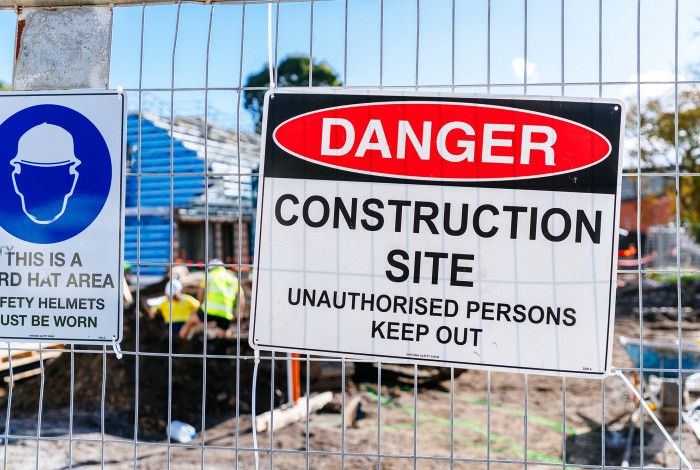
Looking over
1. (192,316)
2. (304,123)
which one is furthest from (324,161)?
(192,316)

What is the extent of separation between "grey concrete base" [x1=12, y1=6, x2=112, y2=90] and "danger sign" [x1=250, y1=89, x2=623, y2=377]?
30.7 inches

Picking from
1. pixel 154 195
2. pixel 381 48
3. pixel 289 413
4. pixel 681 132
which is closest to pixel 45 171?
pixel 381 48

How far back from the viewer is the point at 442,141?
224cm

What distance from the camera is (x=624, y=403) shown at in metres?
8.44

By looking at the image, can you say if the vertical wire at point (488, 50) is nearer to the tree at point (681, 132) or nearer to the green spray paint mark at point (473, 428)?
the green spray paint mark at point (473, 428)

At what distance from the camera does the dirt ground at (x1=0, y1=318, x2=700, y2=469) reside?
19.6 ft

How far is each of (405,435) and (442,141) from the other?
17.8ft

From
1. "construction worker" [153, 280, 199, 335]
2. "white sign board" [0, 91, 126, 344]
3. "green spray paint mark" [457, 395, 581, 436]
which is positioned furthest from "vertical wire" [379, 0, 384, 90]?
"construction worker" [153, 280, 199, 335]

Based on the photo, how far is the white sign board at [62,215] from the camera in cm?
246

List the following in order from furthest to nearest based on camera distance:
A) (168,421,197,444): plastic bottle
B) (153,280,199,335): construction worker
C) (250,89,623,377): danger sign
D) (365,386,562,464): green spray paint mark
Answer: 1. (153,280,199,335): construction worker
2. (168,421,197,444): plastic bottle
3. (365,386,562,464): green spray paint mark
4. (250,89,623,377): danger sign

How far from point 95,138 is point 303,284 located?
0.97 m

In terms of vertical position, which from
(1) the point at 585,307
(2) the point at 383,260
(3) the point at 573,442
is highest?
(2) the point at 383,260

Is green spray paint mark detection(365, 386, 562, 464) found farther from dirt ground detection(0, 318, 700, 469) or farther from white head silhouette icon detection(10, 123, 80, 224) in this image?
white head silhouette icon detection(10, 123, 80, 224)

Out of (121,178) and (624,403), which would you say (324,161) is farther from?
(624,403)
